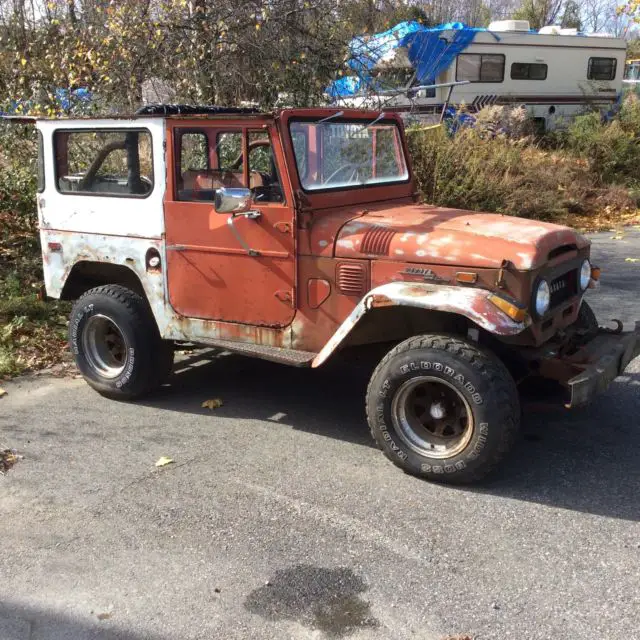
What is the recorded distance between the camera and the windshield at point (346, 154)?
14.6 feet

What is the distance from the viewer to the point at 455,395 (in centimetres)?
391

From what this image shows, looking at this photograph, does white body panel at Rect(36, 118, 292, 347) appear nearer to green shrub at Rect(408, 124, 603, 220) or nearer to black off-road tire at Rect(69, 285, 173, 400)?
black off-road tire at Rect(69, 285, 173, 400)

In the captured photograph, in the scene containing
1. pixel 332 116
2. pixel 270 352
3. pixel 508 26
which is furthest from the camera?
pixel 508 26

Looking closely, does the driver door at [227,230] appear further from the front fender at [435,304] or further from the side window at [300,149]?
the front fender at [435,304]

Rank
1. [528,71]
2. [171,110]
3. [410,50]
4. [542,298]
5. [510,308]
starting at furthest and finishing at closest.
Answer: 1. [528,71]
2. [410,50]
3. [171,110]
4. [542,298]
5. [510,308]

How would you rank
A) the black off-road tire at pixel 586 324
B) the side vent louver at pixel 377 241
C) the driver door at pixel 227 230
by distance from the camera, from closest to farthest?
the side vent louver at pixel 377 241
the driver door at pixel 227 230
the black off-road tire at pixel 586 324

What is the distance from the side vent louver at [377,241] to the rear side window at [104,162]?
1595mm

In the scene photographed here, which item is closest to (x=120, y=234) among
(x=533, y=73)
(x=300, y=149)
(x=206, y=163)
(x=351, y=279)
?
(x=206, y=163)

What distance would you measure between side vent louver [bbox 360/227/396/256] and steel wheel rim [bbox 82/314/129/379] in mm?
2101

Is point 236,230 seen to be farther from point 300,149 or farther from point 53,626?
point 53,626

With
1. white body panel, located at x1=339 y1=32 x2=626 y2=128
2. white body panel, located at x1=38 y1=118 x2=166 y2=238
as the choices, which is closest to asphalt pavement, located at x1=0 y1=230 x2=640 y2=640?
white body panel, located at x1=38 y1=118 x2=166 y2=238

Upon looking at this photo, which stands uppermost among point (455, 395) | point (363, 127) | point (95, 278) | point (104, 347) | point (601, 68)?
point (601, 68)

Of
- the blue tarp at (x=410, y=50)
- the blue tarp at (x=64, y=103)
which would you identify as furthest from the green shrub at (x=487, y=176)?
the blue tarp at (x=64, y=103)

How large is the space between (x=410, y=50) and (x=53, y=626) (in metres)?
13.0
